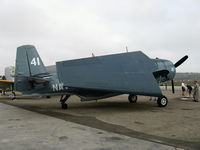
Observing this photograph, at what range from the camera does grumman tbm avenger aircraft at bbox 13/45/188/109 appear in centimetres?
1048

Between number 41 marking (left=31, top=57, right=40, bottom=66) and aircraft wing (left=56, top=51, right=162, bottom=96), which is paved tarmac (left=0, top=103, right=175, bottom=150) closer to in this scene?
aircraft wing (left=56, top=51, right=162, bottom=96)

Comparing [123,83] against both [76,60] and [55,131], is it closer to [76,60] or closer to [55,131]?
[76,60]

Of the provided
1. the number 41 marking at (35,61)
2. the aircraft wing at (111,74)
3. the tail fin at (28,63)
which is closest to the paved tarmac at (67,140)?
the aircraft wing at (111,74)

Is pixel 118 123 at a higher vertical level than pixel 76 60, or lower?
lower

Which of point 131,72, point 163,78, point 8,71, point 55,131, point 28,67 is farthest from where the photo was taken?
point 8,71

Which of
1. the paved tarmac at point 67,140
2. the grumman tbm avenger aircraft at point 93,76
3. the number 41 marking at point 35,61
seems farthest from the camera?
the number 41 marking at point 35,61

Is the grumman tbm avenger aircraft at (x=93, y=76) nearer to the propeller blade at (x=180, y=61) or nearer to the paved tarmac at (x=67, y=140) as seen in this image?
the propeller blade at (x=180, y=61)

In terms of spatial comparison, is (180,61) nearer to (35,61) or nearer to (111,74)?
(111,74)

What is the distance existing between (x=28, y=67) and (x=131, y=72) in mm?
5875

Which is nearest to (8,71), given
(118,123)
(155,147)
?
(118,123)

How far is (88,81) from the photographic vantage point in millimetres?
10547

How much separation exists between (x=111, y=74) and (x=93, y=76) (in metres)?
0.92

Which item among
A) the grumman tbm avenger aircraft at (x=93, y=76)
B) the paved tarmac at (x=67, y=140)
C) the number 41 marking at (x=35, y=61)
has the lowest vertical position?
the paved tarmac at (x=67, y=140)

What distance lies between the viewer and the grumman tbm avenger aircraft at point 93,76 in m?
10.5
